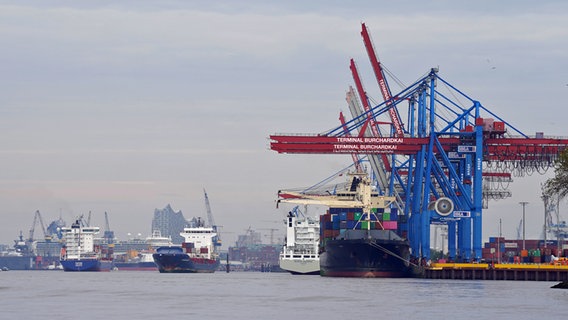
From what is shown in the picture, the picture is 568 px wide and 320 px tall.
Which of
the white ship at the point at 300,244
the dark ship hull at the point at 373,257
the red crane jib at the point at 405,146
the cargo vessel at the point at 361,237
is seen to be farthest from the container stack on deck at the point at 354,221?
the white ship at the point at 300,244

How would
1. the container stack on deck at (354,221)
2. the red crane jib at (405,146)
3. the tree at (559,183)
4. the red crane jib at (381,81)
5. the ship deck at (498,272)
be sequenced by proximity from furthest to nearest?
the red crane jib at (381,81), the container stack on deck at (354,221), the red crane jib at (405,146), the ship deck at (498,272), the tree at (559,183)

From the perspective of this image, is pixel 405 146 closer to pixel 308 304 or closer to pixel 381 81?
pixel 381 81

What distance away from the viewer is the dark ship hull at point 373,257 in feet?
437

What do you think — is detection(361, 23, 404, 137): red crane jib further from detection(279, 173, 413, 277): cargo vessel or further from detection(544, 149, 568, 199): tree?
detection(544, 149, 568, 199): tree

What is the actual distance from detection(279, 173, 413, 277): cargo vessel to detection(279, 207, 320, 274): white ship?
28.1m

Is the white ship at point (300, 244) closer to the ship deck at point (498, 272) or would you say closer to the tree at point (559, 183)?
the ship deck at point (498, 272)

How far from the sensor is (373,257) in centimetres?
13350

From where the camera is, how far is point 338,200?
153m

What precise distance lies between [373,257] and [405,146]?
40.8ft

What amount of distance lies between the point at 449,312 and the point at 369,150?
211 feet

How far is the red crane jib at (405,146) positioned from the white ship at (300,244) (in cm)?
4815

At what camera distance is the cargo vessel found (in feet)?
438

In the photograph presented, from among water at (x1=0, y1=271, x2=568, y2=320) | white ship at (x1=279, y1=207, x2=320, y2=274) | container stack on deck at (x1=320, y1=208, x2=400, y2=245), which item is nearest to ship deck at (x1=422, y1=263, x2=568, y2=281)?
container stack on deck at (x1=320, y1=208, x2=400, y2=245)

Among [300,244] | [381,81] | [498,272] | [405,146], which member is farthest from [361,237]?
[300,244]
